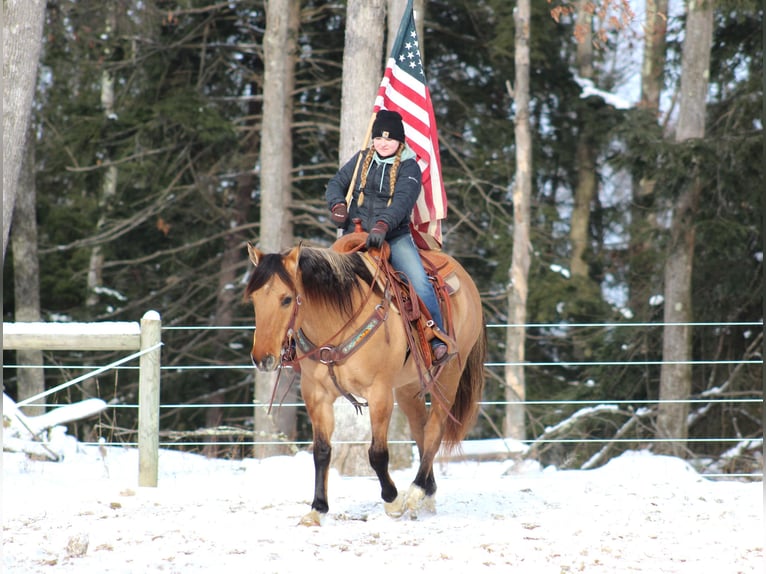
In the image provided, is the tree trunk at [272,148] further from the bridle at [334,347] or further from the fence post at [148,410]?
the bridle at [334,347]

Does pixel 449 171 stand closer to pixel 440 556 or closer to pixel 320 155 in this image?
pixel 320 155

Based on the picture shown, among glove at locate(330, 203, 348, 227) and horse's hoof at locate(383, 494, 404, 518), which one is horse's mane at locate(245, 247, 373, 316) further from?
horse's hoof at locate(383, 494, 404, 518)

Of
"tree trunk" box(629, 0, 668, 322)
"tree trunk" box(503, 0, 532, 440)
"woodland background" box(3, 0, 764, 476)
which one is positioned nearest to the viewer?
"tree trunk" box(503, 0, 532, 440)

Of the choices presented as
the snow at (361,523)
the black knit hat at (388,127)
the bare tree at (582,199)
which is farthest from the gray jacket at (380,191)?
the bare tree at (582,199)

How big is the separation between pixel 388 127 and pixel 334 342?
1582mm

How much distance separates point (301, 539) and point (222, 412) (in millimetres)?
13948

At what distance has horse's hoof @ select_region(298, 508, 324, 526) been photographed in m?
5.75

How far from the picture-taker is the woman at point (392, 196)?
245 inches

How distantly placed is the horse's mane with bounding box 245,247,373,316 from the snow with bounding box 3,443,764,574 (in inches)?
54.7

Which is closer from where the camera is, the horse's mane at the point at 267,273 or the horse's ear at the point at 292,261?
the horse's mane at the point at 267,273

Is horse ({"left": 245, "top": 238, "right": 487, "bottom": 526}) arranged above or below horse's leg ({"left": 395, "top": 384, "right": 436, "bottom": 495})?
above

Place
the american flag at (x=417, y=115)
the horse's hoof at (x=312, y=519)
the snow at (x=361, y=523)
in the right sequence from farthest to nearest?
the american flag at (x=417, y=115)
the horse's hoof at (x=312, y=519)
the snow at (x=361, y=523)

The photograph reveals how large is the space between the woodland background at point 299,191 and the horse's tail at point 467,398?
7412 millimetres

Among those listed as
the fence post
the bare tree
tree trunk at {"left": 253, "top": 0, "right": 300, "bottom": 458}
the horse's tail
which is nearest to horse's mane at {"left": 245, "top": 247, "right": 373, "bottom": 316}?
the horse's tail
